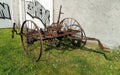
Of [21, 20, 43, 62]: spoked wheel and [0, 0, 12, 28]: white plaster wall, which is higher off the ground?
[0, 0, 12, 28]: white plaster wall

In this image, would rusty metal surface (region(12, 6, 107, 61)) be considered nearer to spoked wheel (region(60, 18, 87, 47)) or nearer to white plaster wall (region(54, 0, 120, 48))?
spoked wheel (region(60, 18, 87, 47))

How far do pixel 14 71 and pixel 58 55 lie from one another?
202 cm

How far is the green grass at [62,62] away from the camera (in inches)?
285

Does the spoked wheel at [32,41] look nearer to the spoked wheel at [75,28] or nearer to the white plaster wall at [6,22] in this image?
the spoked wheel at [75,28]

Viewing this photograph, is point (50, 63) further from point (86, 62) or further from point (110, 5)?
point (110, 5)

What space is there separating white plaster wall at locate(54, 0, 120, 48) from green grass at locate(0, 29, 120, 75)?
59cm

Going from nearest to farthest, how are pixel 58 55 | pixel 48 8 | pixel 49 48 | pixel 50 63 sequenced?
pixel 50 63 → pixel 58 55 → pixel 49 48 → pixel 48 8

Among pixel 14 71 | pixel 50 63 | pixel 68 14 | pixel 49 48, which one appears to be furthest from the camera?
pixel 68 14

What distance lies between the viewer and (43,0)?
38.0 feet

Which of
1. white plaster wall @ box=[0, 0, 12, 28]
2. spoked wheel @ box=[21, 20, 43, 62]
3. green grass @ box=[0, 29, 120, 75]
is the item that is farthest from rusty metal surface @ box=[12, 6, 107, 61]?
white plaster wall @ box=[0, 0, 12, 28]

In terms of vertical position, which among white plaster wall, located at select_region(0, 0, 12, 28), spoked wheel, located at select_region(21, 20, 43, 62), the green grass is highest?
white plaster wall, located at select_region(0, 0, 12, 28)

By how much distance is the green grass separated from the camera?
285 inches

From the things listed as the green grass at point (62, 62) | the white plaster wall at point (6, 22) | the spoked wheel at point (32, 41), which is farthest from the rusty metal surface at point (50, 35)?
the white plaster wall at point (6, 22)

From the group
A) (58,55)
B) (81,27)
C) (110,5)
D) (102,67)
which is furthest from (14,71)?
(110,5)
